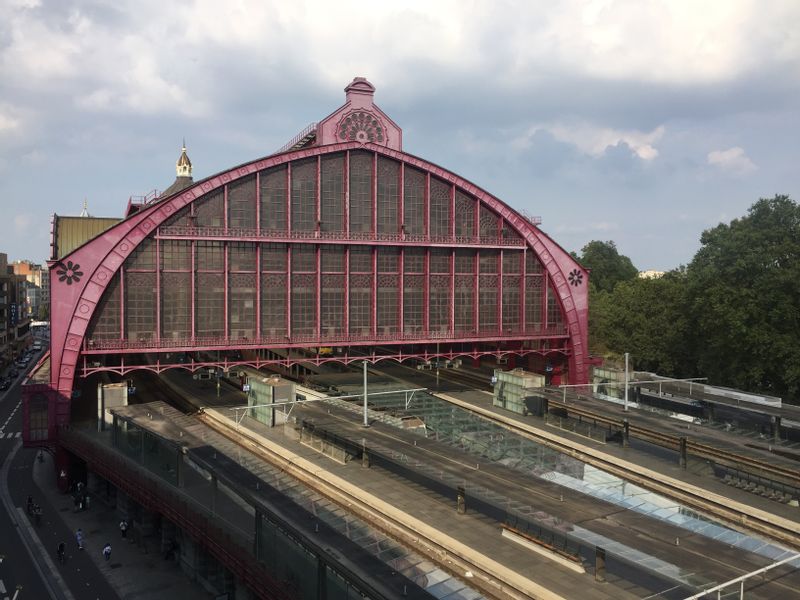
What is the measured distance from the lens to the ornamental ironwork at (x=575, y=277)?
7511 centimetres

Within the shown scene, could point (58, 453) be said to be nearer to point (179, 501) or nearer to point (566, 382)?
point (179, 501)

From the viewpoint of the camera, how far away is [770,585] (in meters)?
24.8

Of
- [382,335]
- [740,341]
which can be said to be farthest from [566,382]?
[382,335]

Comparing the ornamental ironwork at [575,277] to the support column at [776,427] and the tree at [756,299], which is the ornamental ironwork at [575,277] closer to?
the tree at [756,299]

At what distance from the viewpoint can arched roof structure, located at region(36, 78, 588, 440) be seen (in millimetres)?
59094

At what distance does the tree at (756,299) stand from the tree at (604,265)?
3989 inches

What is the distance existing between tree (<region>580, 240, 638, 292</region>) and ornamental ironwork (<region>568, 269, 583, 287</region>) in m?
104

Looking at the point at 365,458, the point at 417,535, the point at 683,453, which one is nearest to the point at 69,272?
the point at 365,458

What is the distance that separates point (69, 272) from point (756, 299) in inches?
2700

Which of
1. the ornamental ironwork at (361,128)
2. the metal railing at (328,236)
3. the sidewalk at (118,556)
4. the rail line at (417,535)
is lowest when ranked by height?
the sidewalk at (118,556)

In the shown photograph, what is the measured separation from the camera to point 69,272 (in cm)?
5697

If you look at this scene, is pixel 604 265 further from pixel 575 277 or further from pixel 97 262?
pixel 97 262

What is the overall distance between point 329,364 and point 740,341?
51.4 meters

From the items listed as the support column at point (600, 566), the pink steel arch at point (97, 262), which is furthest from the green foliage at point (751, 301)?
the support column at point (600, 566)
